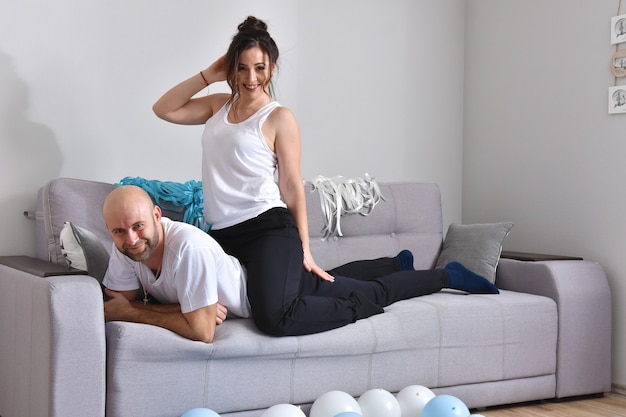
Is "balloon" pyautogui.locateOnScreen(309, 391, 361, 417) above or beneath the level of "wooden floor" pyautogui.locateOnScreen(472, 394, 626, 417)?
above

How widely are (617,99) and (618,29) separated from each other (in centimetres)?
31

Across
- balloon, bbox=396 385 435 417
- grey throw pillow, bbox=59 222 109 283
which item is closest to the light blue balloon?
balloon, bbox=396 385 435 417

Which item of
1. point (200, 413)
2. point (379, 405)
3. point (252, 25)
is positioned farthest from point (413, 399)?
point (252, 25)

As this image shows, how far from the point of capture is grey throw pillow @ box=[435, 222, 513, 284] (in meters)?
3.43

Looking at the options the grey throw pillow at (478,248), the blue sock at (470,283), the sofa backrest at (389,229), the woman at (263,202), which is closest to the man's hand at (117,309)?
the woman at (263,202)

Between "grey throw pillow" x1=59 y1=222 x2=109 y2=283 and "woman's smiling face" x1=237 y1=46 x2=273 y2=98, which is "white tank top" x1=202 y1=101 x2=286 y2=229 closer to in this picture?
"woman's smiling face" x1=237 y1=46 x2=273 y2=98

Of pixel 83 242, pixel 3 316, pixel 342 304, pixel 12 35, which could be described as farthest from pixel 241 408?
pixel 12 35

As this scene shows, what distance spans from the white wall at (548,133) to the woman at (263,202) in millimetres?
1279

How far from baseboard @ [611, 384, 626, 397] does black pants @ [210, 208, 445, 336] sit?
139 centimetres

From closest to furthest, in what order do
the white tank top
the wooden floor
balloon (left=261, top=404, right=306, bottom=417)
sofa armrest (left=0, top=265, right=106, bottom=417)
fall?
sofa armrest (left=0, top=265, right=106, bottom=417) → balloon (left=261, top=404, right=306, bottom=417) → the white tank top → the wooden floor

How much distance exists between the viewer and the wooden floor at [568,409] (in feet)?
9.86

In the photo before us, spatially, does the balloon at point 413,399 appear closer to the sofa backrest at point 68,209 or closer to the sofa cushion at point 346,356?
the sofa cushion at point 346,356

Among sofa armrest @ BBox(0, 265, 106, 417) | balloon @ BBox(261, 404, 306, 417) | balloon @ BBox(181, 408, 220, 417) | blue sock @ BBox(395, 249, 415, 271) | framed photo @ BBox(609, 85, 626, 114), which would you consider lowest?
balloon @ BBox(261, 404, 306, 417)

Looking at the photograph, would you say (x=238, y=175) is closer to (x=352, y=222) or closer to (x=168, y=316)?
(x=168, y=316)
